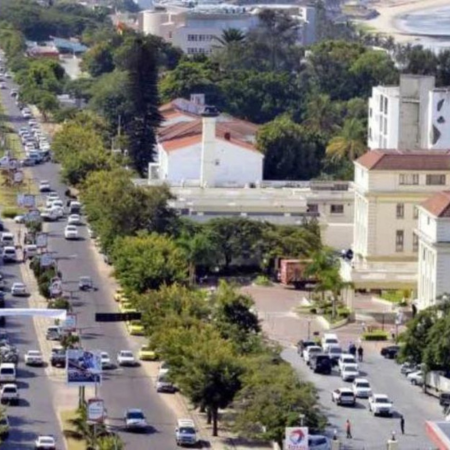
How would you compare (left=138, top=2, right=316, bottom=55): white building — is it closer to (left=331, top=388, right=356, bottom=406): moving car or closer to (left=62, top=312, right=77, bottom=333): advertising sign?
(left=62, top=312, right=77, bottom=333): advertising sign

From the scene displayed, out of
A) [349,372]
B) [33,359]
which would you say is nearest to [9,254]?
[33,359]

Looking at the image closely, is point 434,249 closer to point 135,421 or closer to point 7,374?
point 7,374

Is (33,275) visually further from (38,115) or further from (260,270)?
(38,115)

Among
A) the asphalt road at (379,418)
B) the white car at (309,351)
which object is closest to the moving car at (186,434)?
the asphalt road at (379,418)

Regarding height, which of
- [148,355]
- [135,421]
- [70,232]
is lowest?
[70,232]

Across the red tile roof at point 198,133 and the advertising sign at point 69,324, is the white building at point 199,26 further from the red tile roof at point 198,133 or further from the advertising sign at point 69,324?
the advertising sign at point 69,324

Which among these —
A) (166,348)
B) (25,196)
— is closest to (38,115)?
(25,196)

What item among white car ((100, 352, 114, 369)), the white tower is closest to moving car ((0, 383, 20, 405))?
white car ((100, 352, 114, 369))

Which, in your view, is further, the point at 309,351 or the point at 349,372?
the point at 309,351
